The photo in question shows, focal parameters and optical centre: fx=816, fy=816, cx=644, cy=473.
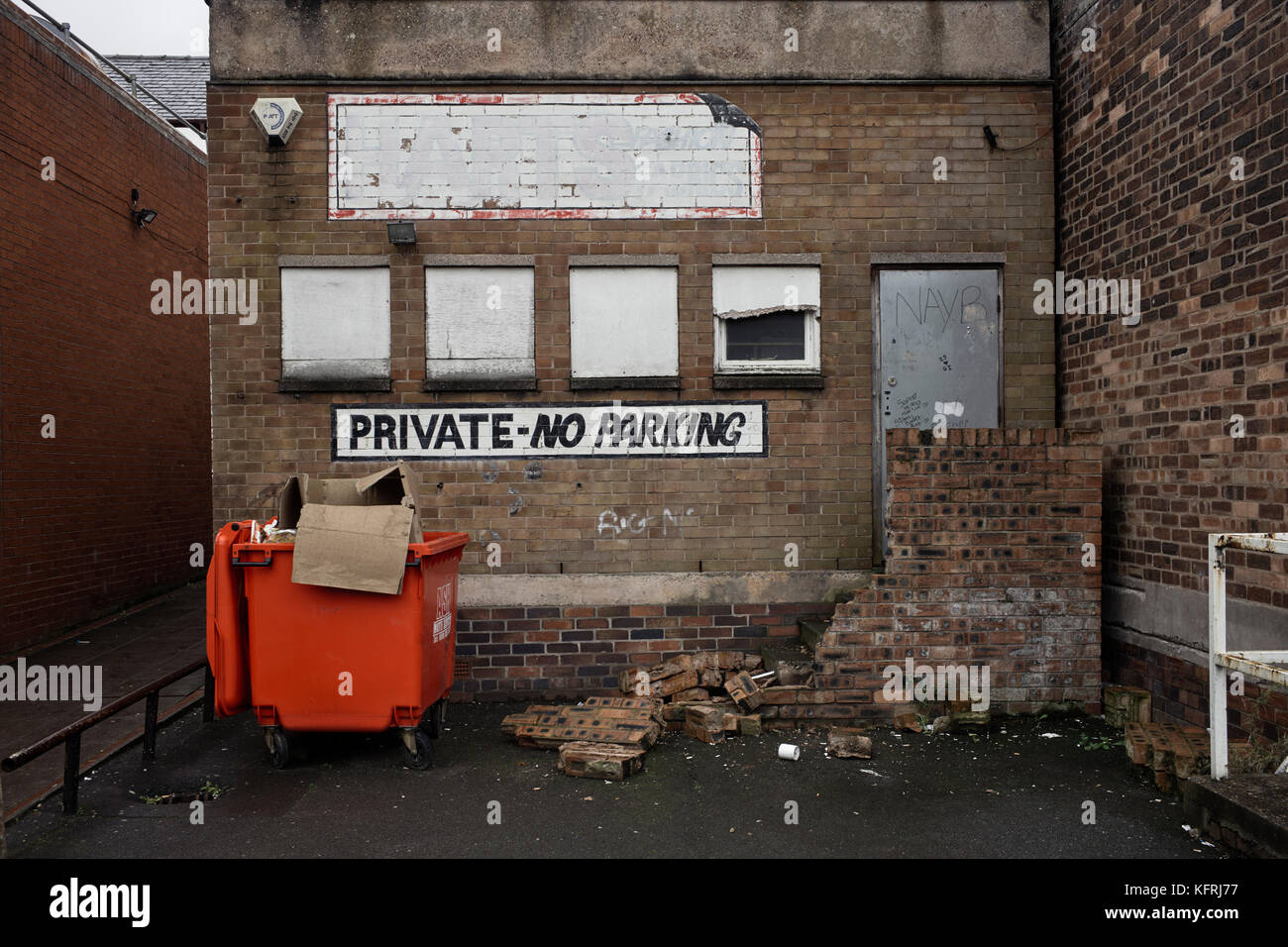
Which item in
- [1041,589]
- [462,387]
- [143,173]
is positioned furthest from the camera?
[143,173]

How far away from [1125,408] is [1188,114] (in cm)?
192

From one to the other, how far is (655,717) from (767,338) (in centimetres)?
307

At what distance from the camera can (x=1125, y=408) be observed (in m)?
5.82

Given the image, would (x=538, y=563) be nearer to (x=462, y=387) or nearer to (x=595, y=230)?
(x=462, y=387)

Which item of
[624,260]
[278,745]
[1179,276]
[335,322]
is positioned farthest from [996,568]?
[335,322]

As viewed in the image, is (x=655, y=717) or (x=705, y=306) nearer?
(x=655, y=717)

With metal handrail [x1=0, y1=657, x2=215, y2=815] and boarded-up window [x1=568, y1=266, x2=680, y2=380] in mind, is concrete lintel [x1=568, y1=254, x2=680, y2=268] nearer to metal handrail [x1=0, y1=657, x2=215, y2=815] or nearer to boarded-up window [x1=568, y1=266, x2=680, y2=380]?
boarded-up window [x1=568, y1=266, x2=680, y2=380]

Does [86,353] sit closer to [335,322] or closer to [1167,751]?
[335,322]

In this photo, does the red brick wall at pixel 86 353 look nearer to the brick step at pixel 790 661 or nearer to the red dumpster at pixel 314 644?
the red dumpster at pixel 314 644

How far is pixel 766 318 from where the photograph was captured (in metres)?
6.57

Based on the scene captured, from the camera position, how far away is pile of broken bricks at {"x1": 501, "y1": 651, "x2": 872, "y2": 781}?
4.89 m
